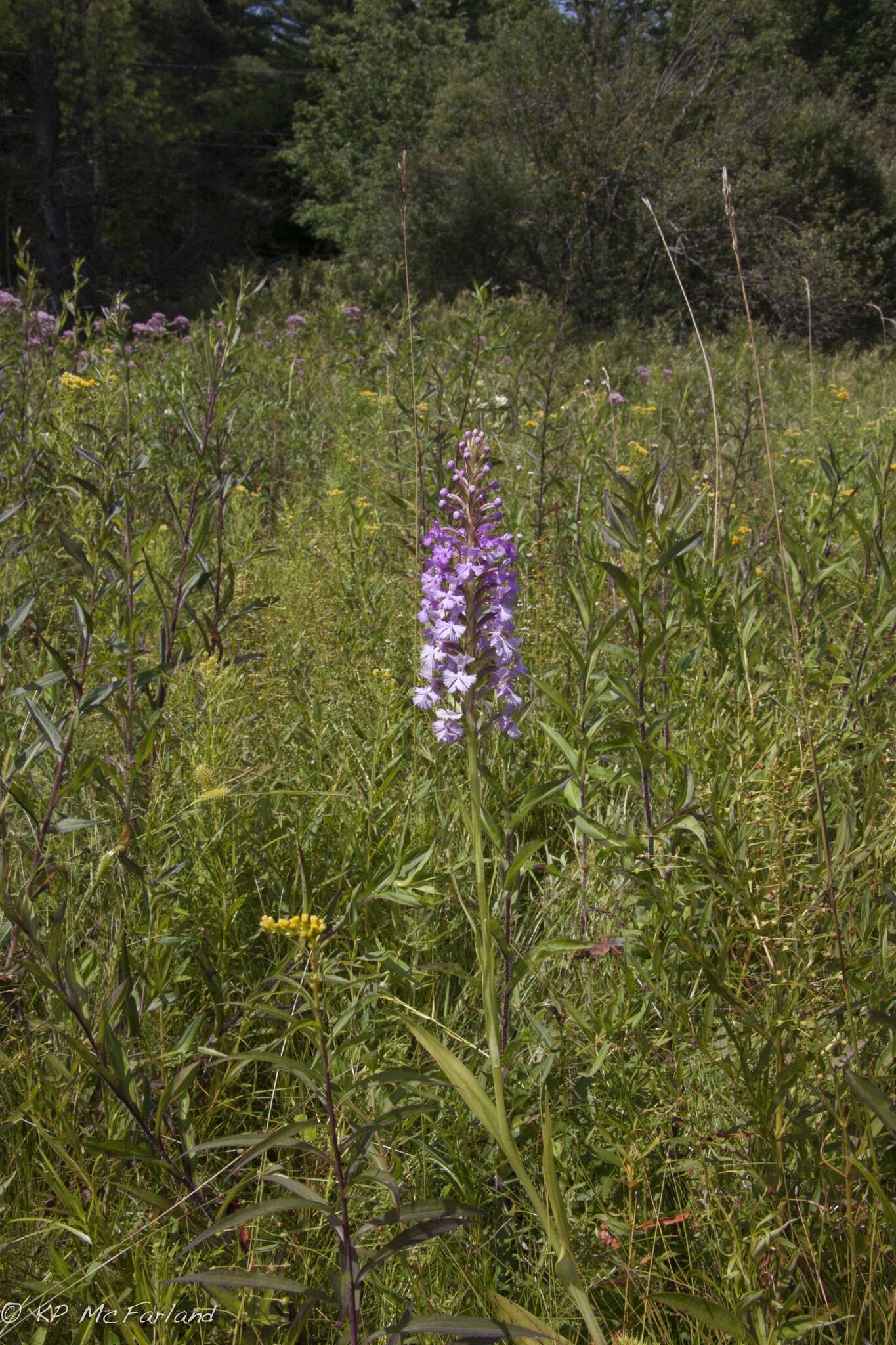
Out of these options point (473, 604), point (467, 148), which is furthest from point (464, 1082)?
point (467, 148)

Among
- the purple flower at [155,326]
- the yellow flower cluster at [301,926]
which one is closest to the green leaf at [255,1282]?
the yellow flower cluster at [301,926]

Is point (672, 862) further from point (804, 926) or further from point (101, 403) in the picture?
point (101, 403)

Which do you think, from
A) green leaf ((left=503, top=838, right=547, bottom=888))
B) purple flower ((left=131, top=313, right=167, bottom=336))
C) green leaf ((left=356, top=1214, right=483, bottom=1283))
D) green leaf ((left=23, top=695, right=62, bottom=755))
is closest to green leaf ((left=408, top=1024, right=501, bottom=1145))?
green leaf ((left=356, top=1214, right=483, bottom=1283))

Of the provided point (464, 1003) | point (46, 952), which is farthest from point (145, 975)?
point (464, 1003)

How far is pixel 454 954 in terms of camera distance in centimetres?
193

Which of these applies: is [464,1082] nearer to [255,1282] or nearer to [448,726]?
[255,1282]

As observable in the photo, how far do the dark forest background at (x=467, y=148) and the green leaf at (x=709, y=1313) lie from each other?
497 inches

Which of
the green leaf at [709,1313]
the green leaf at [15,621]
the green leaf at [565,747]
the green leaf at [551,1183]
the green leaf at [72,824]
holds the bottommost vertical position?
the green leaf at [72,824]

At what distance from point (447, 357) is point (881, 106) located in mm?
18813

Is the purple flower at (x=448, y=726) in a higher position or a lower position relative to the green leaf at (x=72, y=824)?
higher

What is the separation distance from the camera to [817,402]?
7.22 metres

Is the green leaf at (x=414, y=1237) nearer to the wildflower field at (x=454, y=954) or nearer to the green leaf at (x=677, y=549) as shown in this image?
the wildflower field at (x=454, y=954)

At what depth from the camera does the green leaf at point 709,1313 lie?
111cm

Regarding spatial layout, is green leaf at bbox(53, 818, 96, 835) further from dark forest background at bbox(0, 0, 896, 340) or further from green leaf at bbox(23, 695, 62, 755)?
dark forest background at bbox(0, 0, 896, 340)
